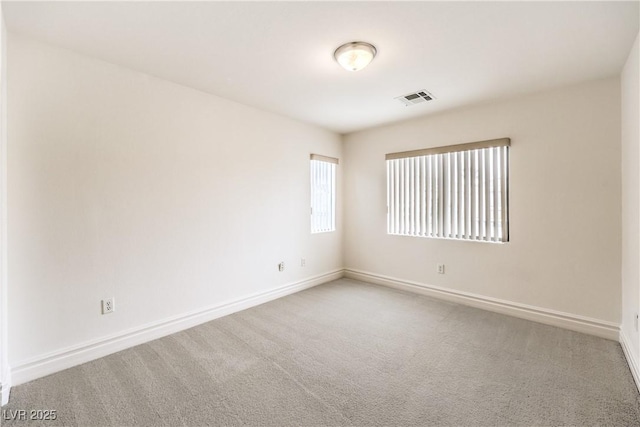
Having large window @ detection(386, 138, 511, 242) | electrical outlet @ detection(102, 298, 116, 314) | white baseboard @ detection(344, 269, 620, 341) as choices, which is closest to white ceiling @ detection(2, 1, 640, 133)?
large window @ detection(386, 138, 511, 242)

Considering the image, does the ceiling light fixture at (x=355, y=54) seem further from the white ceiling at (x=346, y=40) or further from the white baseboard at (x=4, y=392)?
the white baseboard at (x=4, y=392)

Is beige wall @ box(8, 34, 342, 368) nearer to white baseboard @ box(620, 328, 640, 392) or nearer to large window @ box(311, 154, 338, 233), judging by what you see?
large window @ box(311, 154, 338, 233)

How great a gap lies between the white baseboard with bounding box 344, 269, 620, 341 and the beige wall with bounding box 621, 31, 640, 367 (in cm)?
17

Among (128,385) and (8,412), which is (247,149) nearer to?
(128,385)

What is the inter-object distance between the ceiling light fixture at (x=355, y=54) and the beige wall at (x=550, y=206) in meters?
1.91

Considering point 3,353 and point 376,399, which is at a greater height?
point 3,353

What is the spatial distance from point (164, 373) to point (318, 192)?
301cm

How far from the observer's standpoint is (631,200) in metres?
2.27

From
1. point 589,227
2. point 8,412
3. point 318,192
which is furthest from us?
point 318,192

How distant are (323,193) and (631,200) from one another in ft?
10.9

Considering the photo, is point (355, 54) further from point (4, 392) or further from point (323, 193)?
point (4, 392)

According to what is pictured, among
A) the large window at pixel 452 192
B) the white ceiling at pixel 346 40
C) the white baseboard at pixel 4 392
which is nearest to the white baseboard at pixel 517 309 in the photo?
the large window at pixel 452 192

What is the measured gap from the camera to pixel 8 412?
5.59 feet

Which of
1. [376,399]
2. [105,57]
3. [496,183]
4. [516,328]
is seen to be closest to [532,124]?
[496,183]
